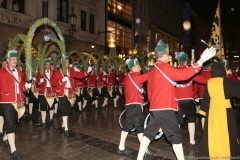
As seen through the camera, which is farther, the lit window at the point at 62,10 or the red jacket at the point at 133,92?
the lit window at the point at 62,10

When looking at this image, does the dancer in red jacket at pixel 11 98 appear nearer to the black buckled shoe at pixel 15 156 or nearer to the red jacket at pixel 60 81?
the black buckled shoe at pixel 15 156

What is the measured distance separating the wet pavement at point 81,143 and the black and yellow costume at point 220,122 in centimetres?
141

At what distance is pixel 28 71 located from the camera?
6.04 m

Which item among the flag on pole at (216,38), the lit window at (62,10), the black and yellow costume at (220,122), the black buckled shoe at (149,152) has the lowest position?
the black buckled shoe at (149,152)

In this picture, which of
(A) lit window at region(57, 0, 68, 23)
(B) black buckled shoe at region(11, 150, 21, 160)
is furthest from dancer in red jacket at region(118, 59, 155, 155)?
(A) lit window at region(57, 0, 68, 23)

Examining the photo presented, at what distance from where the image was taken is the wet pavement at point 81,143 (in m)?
5.27

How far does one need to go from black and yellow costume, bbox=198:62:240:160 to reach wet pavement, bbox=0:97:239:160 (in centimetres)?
141

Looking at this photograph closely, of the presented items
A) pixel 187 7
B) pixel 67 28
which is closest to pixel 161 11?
pixel 187 7

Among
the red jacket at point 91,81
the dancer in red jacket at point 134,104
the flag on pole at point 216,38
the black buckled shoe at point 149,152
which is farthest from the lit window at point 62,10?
the black buckled shoe at point 149,152

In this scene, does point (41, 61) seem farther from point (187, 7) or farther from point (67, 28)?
point (187, 7)

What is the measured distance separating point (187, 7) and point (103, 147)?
55.2 m

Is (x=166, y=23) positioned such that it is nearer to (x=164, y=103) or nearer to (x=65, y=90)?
(x=65, y=90)

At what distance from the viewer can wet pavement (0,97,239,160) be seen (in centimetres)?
527

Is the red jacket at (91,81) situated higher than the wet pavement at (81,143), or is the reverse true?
the red jacket at (91,81)
